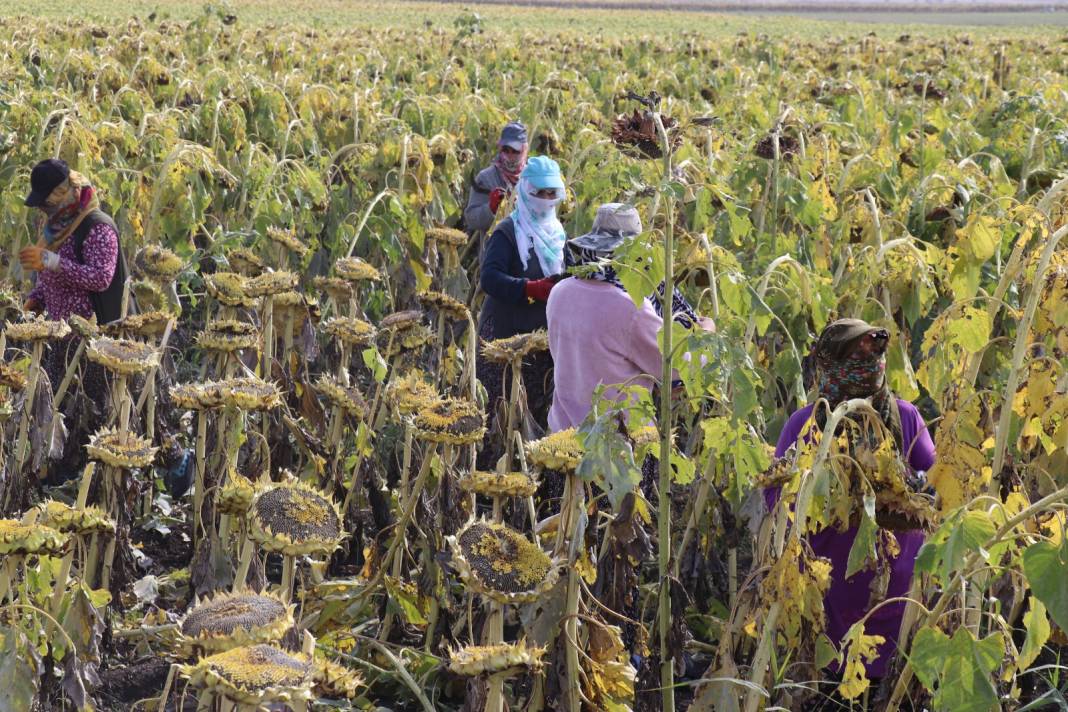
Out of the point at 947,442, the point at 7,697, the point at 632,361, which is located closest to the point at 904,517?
the point at 947,442

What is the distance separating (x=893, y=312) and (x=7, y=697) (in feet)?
8.24

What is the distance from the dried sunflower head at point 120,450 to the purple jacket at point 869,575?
1404mm

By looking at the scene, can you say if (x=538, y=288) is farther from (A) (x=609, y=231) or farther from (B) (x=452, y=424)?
(B) (x=452, y=424)

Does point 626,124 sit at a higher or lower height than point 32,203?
higher

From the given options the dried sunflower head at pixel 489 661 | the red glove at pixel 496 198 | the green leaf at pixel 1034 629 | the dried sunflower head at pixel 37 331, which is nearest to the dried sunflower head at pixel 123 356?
the dried sunflower head at pixel 37 331

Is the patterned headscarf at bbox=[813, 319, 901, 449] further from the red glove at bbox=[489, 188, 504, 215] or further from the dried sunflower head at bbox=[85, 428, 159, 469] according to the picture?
the red glove at bbox=[489, 188, 504, 215]

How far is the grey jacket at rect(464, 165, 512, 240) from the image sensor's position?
19.1 feet

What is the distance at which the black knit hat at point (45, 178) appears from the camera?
4484 mm

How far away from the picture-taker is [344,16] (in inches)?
1720

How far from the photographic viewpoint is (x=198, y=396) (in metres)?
3.03

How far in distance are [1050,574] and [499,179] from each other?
4.28 metres

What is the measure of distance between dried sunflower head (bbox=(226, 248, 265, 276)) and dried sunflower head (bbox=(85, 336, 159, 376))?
0.96 m

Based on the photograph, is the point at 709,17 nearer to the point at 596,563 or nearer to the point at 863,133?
the point at 863,133

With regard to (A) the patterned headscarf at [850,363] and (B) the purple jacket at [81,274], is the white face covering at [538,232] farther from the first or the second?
(A) the patterned headscarf at [850,363]
